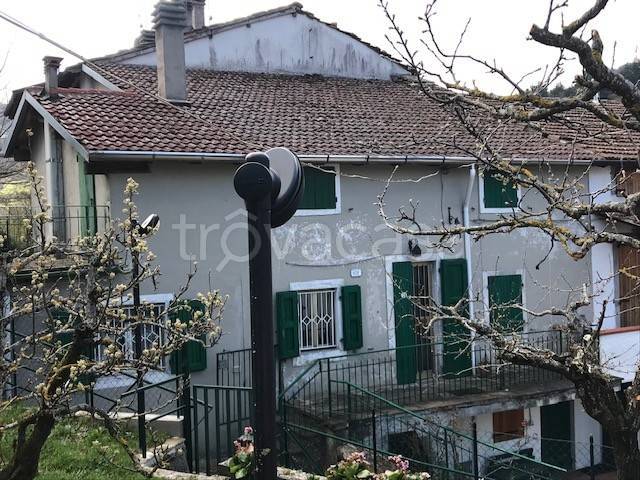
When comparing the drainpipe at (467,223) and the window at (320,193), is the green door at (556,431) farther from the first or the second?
the window at (320,193)

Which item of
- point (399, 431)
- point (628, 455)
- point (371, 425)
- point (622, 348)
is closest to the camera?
point (628, 455)

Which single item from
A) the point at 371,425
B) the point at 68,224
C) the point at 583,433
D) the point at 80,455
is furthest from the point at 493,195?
the point at 80,455

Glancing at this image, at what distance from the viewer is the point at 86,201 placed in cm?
1224

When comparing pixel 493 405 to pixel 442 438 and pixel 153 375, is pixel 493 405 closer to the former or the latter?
pixel 442 438

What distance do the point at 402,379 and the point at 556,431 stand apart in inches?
165

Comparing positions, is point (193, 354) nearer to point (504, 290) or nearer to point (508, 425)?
point (504, 290)

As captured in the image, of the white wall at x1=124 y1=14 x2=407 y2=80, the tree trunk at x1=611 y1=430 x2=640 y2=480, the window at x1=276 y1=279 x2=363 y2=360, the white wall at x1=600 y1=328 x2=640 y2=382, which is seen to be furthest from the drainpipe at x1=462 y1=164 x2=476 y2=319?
the tree trunk at x1=611 y1=430 x2=640 y2=480

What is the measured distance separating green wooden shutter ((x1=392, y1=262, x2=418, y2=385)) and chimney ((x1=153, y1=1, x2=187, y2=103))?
5.42m

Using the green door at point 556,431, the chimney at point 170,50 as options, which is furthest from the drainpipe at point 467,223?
the chimney at point 170,50

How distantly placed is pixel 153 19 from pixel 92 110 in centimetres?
287

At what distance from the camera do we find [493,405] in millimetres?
12391

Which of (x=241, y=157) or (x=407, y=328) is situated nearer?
(x=241, y=157)

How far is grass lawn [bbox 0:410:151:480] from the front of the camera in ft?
21.4

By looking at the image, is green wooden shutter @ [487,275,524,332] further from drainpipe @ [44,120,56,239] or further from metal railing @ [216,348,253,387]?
drainpipe @ [44,120,56,239]
